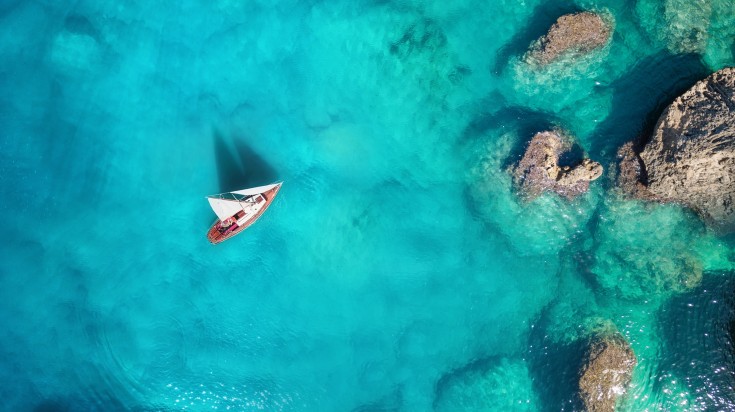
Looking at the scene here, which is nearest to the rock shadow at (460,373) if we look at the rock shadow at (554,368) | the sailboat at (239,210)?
the rock shadow at (554,368)

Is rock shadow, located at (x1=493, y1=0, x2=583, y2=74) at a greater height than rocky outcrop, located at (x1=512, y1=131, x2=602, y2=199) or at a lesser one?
greater

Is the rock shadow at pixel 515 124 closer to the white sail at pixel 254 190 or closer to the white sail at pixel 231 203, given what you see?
the white sail at pixel 254 190

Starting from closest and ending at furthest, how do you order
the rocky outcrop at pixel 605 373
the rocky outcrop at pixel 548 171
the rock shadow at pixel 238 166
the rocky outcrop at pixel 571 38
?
the rocky outcrop at pixel 605 373 → the rocky outcrop at pixel 548 171 → the rocky outcrop at pixel 571 38 → the rock shadow at pixel 238 166

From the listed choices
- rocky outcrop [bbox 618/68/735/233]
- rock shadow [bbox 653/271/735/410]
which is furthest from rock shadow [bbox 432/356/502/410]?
rocky outcrop [bbox 618/68/735/233]

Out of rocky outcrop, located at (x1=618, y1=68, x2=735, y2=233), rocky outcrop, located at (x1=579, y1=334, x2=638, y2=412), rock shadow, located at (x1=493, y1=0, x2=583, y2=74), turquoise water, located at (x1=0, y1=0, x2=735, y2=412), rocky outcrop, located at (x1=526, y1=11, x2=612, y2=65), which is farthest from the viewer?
rock shadow, located at (x1=493, y1=0, x2=583, y2=74)

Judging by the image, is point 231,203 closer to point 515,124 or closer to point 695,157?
point 515,124

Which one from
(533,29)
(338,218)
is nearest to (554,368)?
(338,218)

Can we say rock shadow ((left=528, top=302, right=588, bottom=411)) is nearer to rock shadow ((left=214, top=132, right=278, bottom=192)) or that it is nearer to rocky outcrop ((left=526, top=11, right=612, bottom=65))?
rocky outcrop ((left=526, top=11, right=612, bottom=65))
